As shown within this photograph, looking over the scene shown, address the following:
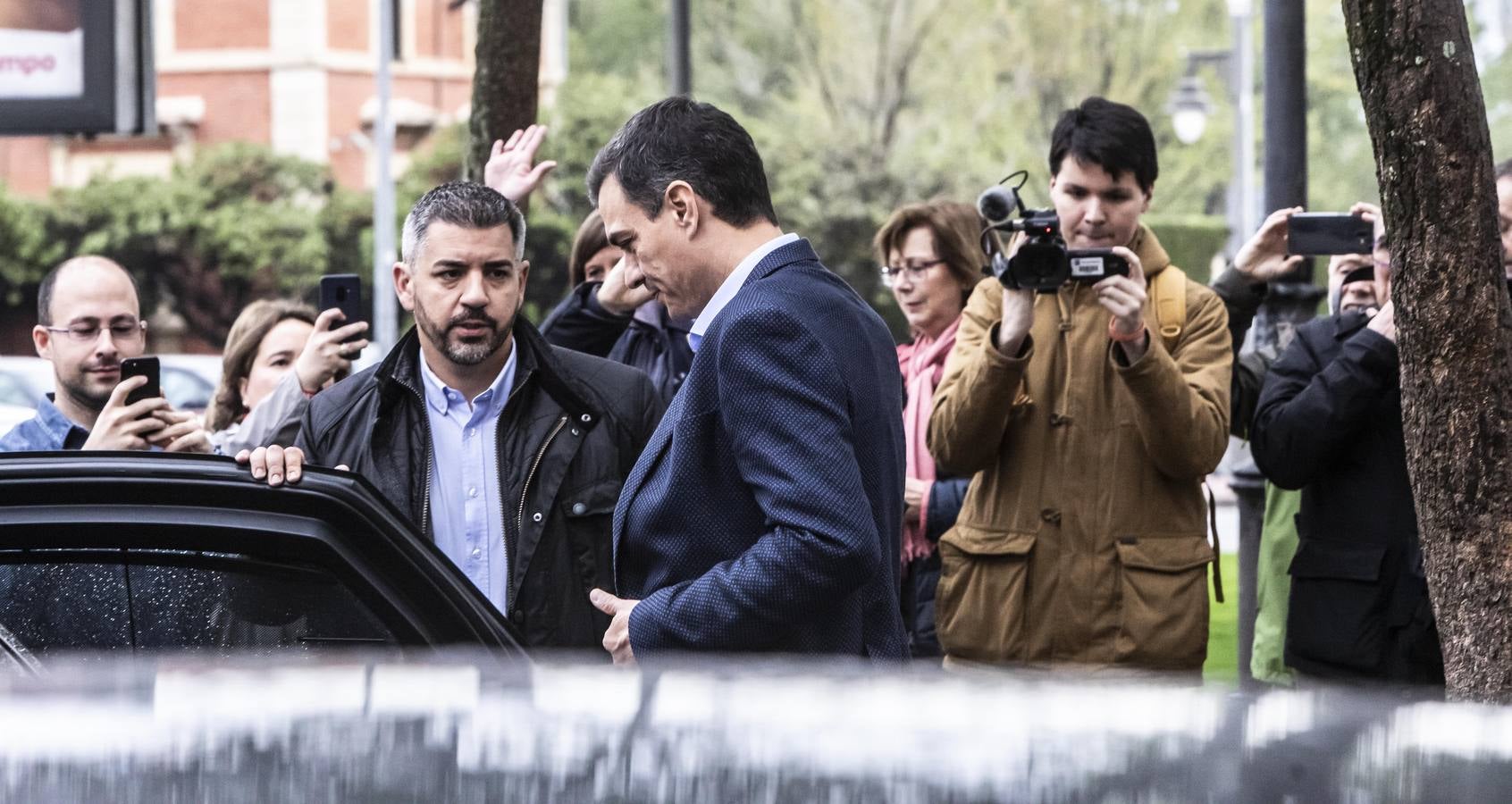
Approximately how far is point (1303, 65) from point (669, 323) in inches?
98.3

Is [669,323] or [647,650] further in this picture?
[669,323]

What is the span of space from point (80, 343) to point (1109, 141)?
2556 mm

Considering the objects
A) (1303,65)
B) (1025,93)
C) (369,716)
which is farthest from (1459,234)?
(1025,93)

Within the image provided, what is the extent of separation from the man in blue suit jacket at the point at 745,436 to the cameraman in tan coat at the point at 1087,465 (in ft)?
4.30

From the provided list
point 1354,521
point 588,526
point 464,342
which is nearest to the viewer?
point 588,526

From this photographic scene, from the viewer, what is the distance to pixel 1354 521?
4711 mm

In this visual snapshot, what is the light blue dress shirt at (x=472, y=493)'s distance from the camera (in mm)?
4227

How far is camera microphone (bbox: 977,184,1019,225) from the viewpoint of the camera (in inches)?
187

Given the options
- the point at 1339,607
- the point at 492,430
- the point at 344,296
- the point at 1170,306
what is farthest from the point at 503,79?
the point at 1339,607

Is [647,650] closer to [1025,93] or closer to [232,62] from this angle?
[1025,93]

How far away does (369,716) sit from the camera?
1188 mm

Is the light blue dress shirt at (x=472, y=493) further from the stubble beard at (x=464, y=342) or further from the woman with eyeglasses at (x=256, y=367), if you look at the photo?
the woman with eyeglasses at (x=256, y=367)

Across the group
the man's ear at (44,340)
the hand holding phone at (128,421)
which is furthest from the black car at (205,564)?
the man's ear at (44,340)

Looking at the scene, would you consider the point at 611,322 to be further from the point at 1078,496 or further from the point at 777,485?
the point at 777,485
